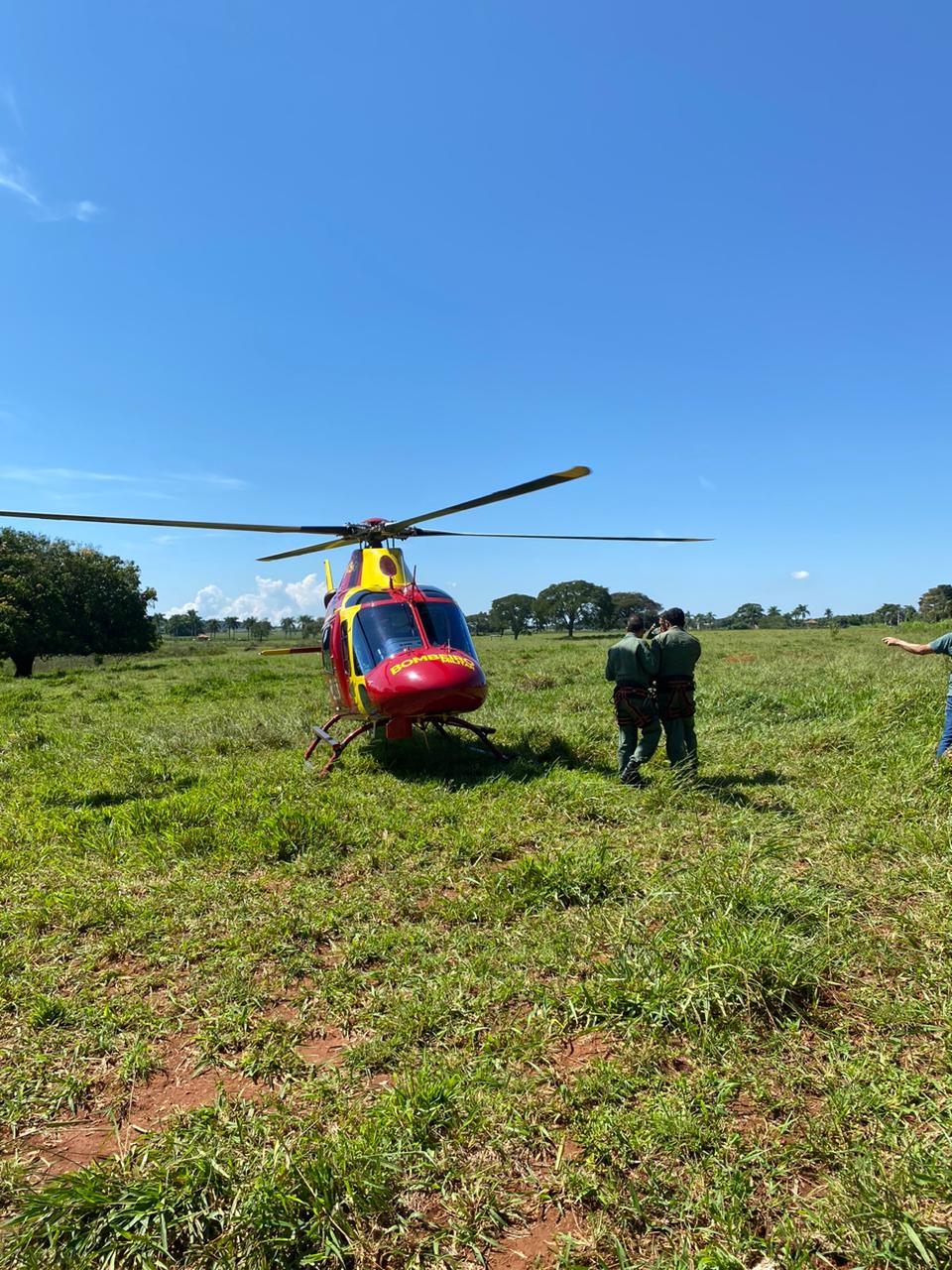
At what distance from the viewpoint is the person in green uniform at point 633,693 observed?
22.0 ft

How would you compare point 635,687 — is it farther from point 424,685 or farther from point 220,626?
point 220,626

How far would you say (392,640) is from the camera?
7.42 metres

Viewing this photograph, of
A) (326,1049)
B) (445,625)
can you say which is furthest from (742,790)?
(326,1049)

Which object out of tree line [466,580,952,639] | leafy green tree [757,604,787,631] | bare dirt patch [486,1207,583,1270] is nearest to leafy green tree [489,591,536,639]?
tree line [466,580,952,639]

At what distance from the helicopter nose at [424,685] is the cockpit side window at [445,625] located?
1.38 ft

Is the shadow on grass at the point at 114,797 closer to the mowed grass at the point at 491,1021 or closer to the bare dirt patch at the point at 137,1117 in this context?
the mowed grass at the point at 491,1021

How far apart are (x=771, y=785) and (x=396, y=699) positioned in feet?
13.4

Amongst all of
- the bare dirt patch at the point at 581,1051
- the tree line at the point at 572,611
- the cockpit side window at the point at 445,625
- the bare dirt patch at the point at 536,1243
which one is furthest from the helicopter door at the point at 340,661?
the tree line at the point at 572,611

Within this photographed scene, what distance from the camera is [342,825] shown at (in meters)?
5.64

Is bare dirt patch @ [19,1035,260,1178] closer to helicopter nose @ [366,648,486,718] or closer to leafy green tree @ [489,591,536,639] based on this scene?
helicopter nose @ [366,648,486,718]

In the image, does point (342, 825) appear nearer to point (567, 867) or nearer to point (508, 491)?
point (567, 867)

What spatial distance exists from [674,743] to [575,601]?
297 ft

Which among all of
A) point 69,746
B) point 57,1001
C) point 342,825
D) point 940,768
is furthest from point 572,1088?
point 69,746

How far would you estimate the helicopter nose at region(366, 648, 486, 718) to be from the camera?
6777 millimetres
